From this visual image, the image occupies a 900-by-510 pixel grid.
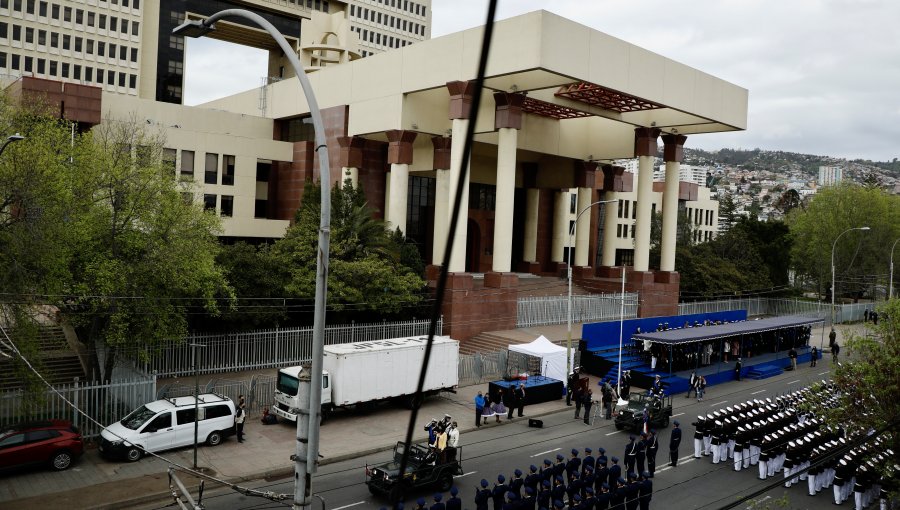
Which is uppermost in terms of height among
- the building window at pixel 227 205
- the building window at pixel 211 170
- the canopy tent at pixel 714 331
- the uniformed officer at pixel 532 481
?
the building window at pixel 211 170

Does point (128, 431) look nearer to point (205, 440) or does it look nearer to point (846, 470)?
point (205, 440)

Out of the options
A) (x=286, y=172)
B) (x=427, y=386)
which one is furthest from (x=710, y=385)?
(x=286, y=172)

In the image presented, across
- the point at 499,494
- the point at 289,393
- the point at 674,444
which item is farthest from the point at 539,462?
the point at 289,393

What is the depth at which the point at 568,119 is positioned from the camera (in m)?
54.7

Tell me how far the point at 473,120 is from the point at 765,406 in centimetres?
2517

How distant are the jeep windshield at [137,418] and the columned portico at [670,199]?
128ft

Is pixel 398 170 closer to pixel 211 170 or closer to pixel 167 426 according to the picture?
pixel 211 170

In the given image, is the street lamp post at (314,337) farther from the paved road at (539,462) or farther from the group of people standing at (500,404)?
the group of people standing at (500,404)

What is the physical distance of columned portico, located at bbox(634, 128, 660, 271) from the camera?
49.1 m

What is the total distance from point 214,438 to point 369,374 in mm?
5801

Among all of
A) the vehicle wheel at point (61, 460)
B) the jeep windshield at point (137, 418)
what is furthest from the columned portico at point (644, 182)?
the vehicle wheel at point (61, 460)

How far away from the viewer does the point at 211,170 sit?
4538cm

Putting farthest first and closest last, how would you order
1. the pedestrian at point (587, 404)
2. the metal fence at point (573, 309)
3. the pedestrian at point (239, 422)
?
the metal fence at point (573, 309) < the pedestrian at point (587, 404) < the pedestrian at point (239, 422)

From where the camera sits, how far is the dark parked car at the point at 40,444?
18.5 meters
